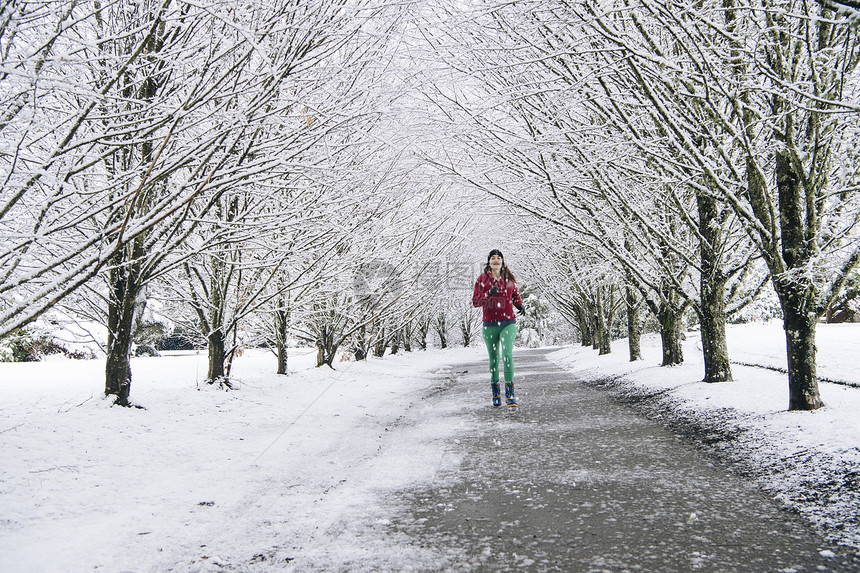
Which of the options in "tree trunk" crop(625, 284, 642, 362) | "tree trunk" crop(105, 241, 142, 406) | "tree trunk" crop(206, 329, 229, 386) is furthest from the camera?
"tree trunk" crop(625, 284, 642, 362)

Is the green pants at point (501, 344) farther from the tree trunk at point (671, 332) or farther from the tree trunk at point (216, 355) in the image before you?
the tree trunk at point (671, 332)

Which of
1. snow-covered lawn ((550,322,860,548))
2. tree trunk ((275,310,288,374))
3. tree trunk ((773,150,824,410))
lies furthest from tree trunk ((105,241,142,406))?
tree trunk ((773,150,824,410))

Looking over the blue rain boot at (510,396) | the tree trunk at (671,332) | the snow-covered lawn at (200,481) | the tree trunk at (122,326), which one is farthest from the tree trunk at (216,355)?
the tree trunk at (671,332)

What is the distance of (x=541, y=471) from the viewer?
12.2 feet

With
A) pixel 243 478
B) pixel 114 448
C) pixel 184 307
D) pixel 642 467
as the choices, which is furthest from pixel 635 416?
pixel 184 307

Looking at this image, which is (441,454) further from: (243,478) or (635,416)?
(635,416)

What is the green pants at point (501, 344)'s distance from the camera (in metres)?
6.59

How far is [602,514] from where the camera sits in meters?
2.83

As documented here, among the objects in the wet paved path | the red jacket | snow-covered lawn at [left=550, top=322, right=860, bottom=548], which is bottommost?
the wet paved path

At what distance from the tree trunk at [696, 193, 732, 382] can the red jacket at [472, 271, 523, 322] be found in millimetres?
3110

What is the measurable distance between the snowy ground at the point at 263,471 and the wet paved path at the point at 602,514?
0.60ft

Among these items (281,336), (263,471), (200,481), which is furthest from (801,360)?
(281,336)

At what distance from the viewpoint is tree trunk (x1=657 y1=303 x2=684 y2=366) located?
34.7ft

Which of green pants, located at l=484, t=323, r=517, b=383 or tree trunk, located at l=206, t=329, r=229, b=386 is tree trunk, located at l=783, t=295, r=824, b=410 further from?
tree trunk, located at l=206, t=329, r=229, b=386
